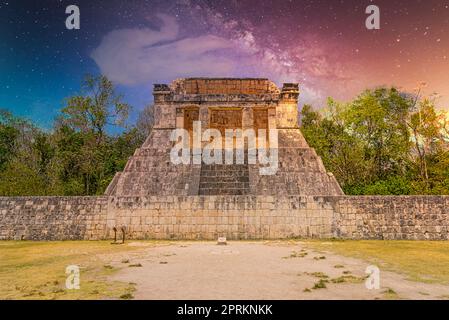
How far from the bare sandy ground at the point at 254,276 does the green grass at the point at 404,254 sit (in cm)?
48

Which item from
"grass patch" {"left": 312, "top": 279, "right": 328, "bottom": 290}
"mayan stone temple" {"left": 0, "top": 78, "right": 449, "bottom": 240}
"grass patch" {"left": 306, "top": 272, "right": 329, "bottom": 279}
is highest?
"mayan stone temple" {"left": 0, "top": 78, "right": 449, "bottom": 240}

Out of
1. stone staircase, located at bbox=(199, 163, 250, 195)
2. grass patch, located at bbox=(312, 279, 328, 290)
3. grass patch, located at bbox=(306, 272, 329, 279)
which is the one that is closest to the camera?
grass patch, located at bbox=(312, 279, 328, 290)

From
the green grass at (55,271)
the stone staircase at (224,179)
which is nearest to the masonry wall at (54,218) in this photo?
the green grass at (55,271)

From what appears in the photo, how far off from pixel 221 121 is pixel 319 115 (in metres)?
11.0

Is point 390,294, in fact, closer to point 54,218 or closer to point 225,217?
point 225,217

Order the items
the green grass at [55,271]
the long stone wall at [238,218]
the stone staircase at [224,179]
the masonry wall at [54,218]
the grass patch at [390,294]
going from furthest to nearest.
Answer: the stone staircase at [224,179], the masonry wall at [54,218], the long stone wall at [238,218], the green grass at [55,271], the grass patch at [390,294]

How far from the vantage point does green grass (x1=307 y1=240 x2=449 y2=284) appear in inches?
254

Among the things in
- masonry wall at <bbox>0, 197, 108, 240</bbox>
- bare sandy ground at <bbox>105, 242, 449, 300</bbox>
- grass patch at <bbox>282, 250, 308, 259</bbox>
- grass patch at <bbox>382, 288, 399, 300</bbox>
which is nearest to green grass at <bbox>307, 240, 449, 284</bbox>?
bare sandy ground at <bbox>105, 242, 449, 300</bbox>

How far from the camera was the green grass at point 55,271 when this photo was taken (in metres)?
4.92

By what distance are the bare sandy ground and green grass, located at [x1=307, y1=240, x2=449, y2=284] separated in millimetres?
478

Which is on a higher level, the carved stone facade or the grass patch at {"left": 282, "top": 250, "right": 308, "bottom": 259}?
the carved stone facade

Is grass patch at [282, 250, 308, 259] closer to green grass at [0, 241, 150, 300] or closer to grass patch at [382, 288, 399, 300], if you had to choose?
grass patch at [382, 288, 399, 300]

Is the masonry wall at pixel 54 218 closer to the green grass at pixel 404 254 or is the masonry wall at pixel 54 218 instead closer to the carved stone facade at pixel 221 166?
the carved stone facade at pixel 221 166

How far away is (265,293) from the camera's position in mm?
4750
